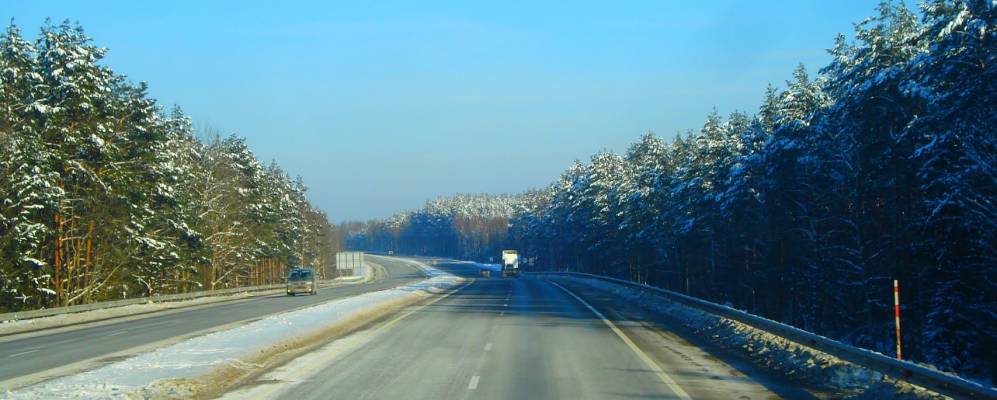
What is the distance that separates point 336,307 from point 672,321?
13383mm

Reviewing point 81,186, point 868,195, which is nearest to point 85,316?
point 81,186

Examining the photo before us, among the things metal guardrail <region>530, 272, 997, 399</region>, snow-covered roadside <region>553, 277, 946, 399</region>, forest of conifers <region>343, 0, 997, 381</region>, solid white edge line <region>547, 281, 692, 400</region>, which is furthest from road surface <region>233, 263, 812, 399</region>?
forest of conifers <region>343, 0, 997, 381</region>

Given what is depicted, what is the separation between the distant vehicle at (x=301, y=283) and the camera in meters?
59.8

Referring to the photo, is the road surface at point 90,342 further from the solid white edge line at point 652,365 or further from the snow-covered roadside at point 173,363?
the solid white edge line at point 652,365

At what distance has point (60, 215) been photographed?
44375mm

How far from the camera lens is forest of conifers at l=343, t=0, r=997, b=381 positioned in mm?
26750

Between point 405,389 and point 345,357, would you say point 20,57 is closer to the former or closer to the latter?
point 345,357

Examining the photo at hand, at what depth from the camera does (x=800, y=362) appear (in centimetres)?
1581

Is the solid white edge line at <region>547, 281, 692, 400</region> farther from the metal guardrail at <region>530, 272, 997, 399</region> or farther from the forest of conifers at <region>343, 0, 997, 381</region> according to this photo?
the forest of conifers at <region>343, 0, 997, 381</region>

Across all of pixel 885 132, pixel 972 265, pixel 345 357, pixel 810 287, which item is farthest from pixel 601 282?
pixel 345 357

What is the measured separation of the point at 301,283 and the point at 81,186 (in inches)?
698

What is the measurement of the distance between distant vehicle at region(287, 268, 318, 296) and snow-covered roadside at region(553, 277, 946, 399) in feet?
121

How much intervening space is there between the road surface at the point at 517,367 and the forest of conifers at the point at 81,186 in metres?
21.3

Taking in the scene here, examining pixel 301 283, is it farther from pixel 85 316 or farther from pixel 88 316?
pixel 85 316
